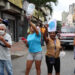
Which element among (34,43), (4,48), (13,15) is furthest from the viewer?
(13,15)

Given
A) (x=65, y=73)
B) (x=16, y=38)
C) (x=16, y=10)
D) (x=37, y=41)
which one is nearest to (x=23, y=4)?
(x=16, y=10)

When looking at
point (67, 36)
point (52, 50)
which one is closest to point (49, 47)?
point (52, 50)

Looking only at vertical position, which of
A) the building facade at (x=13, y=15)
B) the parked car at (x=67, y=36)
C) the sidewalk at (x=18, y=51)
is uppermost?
the building facade at (x=13, y=15)

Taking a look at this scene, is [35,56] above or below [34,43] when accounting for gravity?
below

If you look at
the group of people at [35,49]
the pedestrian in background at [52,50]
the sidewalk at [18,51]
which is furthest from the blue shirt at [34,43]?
the sidewalk at [18,51]

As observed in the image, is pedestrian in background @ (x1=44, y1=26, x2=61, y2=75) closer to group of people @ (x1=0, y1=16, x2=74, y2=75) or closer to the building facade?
group of people @ (x1=0, y1=16, x2=74, y2=75)

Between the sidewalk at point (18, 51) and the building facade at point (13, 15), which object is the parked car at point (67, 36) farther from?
the building facade at point (13, 15)

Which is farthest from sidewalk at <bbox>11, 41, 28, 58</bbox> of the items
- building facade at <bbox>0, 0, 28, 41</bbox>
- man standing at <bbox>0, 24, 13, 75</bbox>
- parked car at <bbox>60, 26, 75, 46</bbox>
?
man standing at <bbox>0, 24, 13, 75</bbox>

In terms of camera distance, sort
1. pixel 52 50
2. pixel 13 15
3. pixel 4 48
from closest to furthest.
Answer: pixel 4 48, pixel 52 50, pixel 13 15

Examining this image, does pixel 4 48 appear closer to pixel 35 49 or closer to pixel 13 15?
pixel 35 49

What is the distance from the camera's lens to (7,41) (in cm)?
473

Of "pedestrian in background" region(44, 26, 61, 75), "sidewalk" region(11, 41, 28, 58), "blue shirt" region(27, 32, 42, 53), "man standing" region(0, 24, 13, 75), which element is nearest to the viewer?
"man standing" region(0, 24, 13, 75)

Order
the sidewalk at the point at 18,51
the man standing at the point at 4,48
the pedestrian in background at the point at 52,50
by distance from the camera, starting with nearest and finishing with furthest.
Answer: the man standing at the point at 4,48
the pedestrian in background at the point at 52,50
the sidewalk at the point at 18,51

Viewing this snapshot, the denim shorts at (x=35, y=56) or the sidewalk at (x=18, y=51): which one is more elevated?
the denim shorts at (x=35, y=56)
